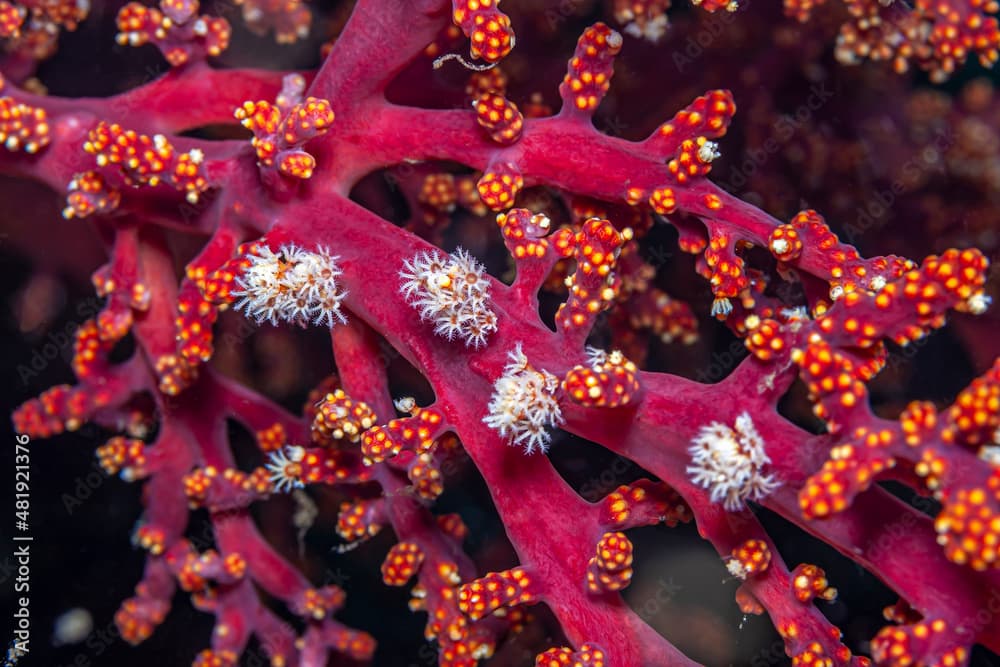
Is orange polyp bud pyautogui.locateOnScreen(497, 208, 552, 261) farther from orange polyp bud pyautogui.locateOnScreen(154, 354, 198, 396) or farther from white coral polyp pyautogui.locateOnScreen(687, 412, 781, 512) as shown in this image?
orange polyp bud pyautogui.locateOnScreen(154, 354, 198, 396)

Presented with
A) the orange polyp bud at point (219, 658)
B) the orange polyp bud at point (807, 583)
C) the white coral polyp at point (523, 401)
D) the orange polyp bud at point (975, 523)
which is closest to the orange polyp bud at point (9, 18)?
the white coral polyp at point (523, 401)

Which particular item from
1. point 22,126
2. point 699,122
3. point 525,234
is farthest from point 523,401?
point 22,126

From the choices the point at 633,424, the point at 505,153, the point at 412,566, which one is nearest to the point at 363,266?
the point at 505,153

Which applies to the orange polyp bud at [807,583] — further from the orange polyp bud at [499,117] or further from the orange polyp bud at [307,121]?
the orange polyp bud at [307,121]

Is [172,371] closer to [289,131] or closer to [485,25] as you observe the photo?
[289,131]

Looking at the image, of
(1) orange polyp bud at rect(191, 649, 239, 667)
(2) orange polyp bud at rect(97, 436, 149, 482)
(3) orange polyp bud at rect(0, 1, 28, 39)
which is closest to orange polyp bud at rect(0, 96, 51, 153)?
(3) orange polyp bud at rect(0, 1, 28, 39)

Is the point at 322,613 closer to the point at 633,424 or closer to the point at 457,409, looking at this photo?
the point at 457,409
